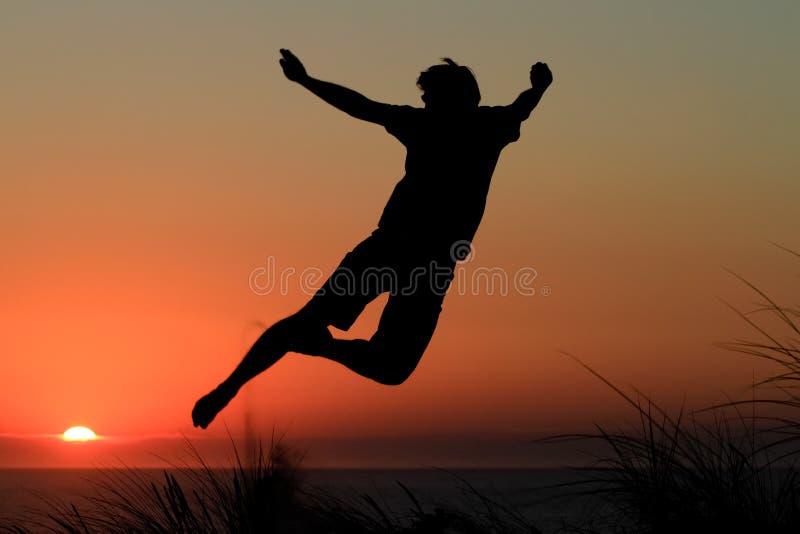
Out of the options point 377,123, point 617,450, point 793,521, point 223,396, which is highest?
point 377,123

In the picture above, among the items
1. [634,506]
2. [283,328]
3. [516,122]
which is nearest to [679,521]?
[634,506]

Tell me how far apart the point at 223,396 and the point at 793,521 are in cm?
292

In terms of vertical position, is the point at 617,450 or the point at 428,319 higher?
the point at 428,319

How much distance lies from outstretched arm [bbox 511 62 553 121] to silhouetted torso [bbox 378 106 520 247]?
424 millimetres

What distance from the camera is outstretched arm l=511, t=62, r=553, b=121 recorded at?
6883 millimetres

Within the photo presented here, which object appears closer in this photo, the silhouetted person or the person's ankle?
the person's ankle

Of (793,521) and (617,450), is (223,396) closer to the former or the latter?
(617,450)

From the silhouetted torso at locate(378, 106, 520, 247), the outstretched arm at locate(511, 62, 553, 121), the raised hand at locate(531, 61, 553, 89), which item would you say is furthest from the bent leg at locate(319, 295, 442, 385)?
the raised hand at locate(531, 61, 553, 89)

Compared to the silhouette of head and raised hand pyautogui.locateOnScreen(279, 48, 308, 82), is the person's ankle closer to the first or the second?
raised hand pyautogui.locateOnScreen(279, 48, 308, 82)

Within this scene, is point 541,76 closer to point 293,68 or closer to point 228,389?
point 293,68

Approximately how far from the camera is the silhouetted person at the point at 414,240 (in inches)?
246

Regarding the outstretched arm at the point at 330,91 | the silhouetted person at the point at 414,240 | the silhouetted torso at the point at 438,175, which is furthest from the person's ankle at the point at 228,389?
the outstretched arm at the point at 330,91

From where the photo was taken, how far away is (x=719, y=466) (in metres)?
4.93

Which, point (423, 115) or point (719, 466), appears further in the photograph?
point (423, 115)
